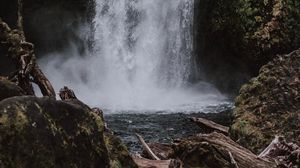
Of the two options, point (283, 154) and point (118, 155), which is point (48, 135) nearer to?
point (118, 155)

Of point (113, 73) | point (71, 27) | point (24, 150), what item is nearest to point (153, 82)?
point (113, 73)

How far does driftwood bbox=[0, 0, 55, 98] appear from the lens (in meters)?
8.31

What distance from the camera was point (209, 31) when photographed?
20328mm

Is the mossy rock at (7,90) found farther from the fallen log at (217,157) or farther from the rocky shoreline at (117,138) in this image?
the fallen log at (217,157)

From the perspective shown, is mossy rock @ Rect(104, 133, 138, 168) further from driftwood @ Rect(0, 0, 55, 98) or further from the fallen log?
driftwood @ Rect(0, 0, 55, 98)

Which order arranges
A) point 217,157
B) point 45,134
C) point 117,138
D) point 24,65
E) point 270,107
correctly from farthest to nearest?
point 24,65, point 270,107, point 117,138, point 217,157, point 45,134

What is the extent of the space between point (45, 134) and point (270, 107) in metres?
4.57

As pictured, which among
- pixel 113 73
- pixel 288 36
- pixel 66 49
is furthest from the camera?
pixel 66 49

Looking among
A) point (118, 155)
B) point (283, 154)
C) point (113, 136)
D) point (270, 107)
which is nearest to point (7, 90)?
point (113, 136)

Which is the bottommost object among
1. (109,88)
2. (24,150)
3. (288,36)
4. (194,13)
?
(24,150)

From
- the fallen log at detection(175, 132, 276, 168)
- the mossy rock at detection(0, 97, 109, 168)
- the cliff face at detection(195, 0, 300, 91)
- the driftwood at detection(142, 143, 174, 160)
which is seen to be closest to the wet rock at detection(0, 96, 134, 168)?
the mossy rock at detection(0, 97, 109, 168)

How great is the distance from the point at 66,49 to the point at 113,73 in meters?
2.81

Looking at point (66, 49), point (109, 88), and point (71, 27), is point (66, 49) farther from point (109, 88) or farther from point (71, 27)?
point (109, 88)

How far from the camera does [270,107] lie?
26.6 feet
